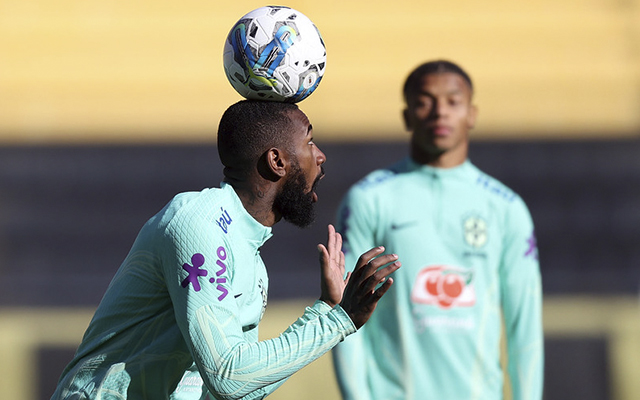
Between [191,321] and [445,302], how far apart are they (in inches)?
79.6

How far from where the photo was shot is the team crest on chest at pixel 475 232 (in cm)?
415

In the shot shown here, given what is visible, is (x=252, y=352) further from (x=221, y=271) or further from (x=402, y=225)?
(x=402, y=225)

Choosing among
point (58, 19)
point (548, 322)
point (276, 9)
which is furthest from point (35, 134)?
point (276, 9)

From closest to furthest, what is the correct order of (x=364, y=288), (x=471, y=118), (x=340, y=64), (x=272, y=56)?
(x=364, y=288) < (x=272, y=56) < (x=471, y=118) < (x=340, y=64)

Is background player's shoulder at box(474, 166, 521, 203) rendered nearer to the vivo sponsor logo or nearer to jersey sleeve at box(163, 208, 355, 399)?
jersey sleeve at box(163, 208, 355, 399)

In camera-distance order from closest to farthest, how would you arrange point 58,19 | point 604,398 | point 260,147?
point 260,147 → point 604,398 → point 58,19

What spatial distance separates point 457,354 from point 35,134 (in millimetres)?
7022

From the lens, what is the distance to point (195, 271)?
91.8 inches

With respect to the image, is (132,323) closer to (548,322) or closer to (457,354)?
(457,354)

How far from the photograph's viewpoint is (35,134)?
386 inches

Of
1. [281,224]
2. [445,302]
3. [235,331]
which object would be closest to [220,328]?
[235,331]

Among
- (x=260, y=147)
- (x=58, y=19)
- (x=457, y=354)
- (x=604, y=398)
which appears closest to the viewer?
(x=260, y=147)

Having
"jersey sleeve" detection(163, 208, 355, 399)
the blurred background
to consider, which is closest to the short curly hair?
"jersey sleeve" detection(163, 208, 355, 399)

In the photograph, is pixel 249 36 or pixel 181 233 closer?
pixel 181 233
